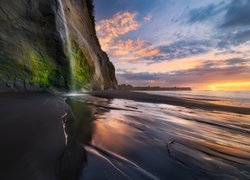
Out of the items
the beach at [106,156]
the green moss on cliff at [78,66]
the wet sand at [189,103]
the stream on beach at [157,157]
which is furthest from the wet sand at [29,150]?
the green moss on cliff at [78,66]

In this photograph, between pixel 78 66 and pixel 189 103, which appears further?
pixel 78 66

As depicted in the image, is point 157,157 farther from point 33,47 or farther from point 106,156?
point 33,47

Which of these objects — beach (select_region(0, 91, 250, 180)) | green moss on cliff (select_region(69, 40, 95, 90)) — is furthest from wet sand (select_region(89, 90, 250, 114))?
beach (select_region(0, 91, 250, 180))

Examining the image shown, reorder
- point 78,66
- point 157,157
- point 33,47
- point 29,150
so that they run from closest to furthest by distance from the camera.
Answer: point 29,150, point 157,157, point 33,47, point 78,66

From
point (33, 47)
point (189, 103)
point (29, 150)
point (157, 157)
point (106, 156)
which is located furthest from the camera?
point (189, 103)

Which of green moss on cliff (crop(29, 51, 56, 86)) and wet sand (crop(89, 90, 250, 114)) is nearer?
green moss on cliff (crop(29, 51, 56, 86))

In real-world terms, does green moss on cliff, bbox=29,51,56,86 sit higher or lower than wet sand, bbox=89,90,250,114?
higher

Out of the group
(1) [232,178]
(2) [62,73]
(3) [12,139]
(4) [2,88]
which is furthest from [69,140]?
(2) [62,73]

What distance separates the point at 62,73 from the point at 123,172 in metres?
11.0

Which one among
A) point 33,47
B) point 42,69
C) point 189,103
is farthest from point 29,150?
point 189,103

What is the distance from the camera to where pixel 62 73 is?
11.0 metres

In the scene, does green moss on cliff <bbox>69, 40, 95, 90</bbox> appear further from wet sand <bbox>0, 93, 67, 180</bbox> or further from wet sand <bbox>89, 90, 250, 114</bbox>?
wet sand <bbox>0, 93, 67, 180</bbox>

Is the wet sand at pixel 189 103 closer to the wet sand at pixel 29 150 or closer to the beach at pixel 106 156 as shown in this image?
the beach at pixel 106 156

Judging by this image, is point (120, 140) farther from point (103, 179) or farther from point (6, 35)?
point (6, 35)
